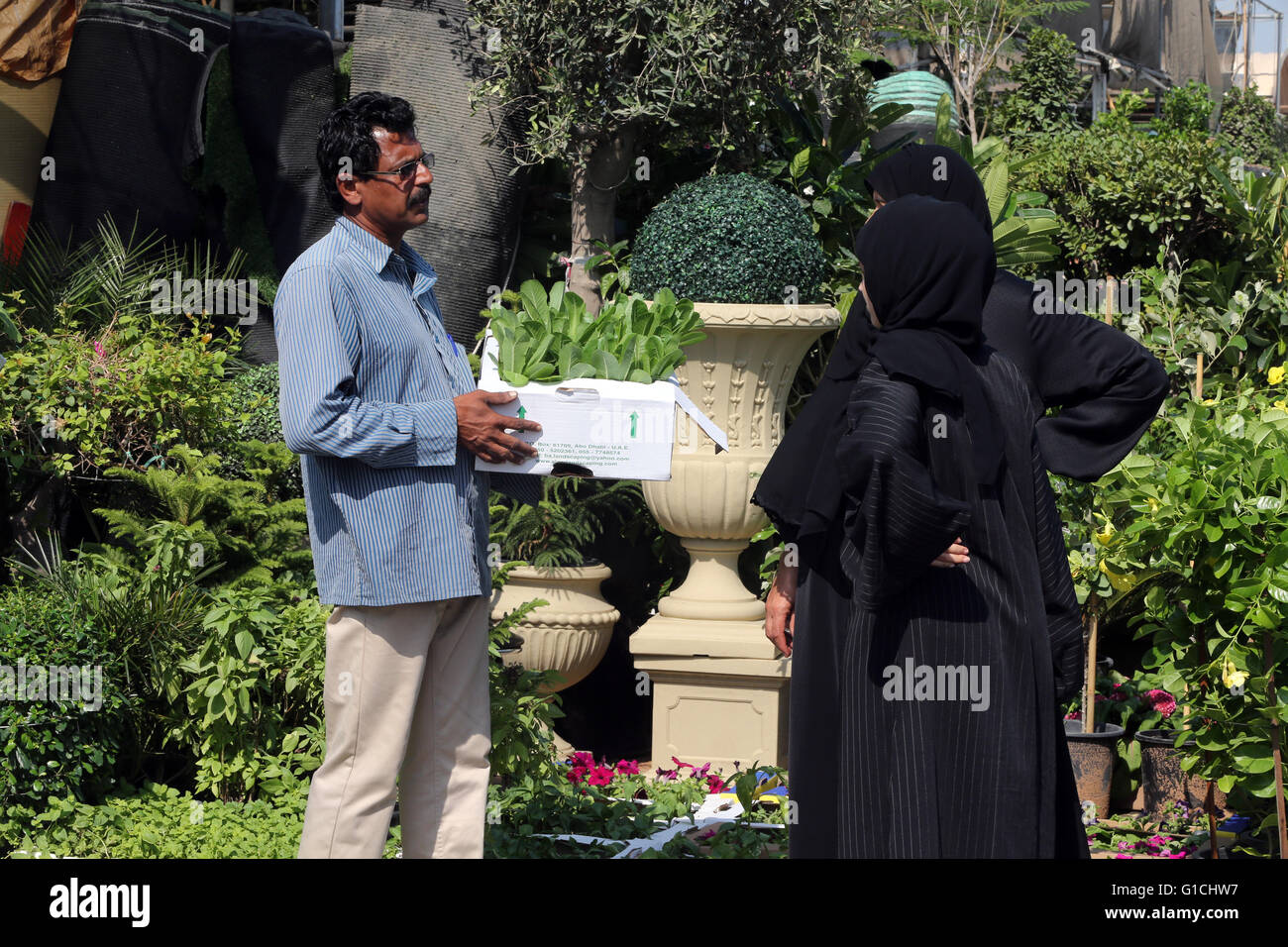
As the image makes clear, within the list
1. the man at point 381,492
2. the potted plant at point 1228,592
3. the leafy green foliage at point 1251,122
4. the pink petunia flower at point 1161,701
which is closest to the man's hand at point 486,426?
the man at point 381,492

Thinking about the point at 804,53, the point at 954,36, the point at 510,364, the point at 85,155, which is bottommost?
the point at 510,364

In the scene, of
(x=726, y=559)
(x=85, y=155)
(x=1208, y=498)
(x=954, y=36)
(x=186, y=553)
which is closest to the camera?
(x=1208, y=498)

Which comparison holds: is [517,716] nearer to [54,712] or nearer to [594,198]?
[54,712]

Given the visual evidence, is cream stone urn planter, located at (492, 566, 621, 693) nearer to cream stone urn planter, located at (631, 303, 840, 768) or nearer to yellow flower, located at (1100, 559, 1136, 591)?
cream stone urn planter, located at (631, 303, 840, 768)

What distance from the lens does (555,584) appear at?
5223 millimetres

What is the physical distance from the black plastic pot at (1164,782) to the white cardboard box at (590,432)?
8.88ft

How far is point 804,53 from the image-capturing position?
538cm

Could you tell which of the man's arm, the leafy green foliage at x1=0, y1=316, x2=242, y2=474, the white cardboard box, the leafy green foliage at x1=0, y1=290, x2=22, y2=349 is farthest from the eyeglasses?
the leafy green foliage at x1=0, y1=290, x2=22, y2=349

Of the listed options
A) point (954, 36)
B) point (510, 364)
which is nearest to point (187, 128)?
point (510, 364)

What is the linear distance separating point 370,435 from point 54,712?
6.20 feet

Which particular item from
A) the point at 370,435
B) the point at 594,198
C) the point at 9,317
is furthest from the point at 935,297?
the point at 9,317

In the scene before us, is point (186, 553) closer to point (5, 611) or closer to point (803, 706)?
point (5, 611)

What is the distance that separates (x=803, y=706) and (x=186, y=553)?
2398 millimetres
